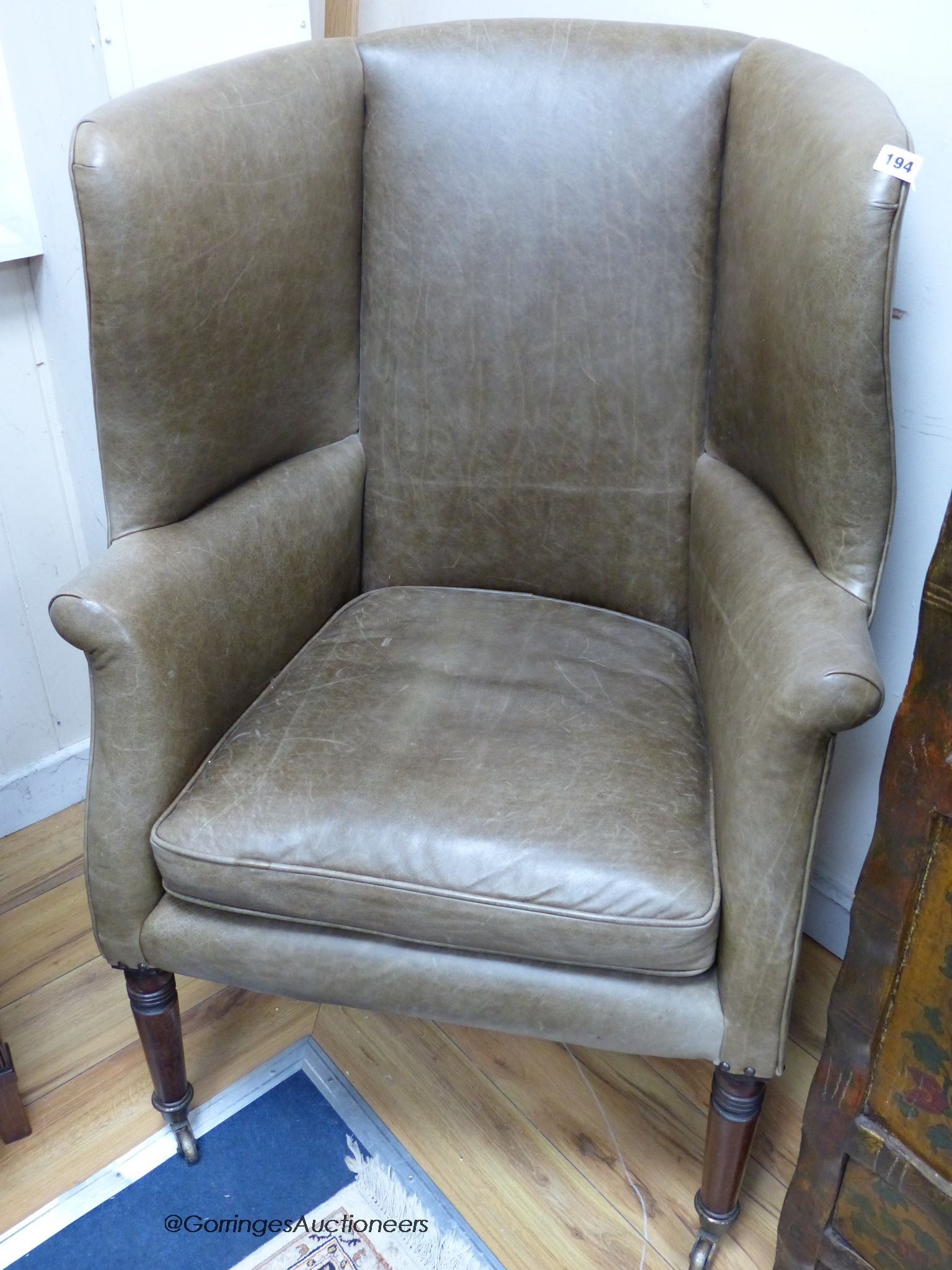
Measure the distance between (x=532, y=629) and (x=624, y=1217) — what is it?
25.7 inches

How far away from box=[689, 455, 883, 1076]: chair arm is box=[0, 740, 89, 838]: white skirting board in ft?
3.47

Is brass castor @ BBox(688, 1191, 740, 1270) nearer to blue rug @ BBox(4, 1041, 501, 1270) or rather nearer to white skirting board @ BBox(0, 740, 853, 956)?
blue rug @ BBox(4, 1041, 501, 1270)

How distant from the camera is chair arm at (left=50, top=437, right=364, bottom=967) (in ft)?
3.38

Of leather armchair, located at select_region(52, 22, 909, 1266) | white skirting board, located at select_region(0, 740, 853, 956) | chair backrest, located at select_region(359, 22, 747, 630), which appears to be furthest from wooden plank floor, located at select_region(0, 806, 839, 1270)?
chair backrest, located at select_region(359, 22, 747, 630)

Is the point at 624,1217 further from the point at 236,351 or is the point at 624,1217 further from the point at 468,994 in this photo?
Result: the point at 236,351

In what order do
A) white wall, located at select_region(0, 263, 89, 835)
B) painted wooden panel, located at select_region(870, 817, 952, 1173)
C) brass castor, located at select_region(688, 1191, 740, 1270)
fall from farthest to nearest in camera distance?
1. white wall, located at select_region(0, 263, 89, 835)
2. brass castor, located at select_region(688, 1191, 740, 1270)
3. painted wooden panel, located at select_region(870, 817, 952, 1173)

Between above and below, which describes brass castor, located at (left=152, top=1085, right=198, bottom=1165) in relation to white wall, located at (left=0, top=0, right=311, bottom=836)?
below

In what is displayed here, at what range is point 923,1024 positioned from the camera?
A: 89 centimetres

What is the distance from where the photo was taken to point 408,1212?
121 cm

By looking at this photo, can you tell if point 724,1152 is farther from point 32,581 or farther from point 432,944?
point 32,581

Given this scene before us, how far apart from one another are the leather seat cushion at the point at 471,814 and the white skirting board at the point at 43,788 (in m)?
0.66

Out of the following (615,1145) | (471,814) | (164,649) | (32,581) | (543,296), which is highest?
(543,296)

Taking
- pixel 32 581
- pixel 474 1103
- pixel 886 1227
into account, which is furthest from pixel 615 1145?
pixel 32 581

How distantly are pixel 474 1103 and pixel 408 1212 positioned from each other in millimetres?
154
